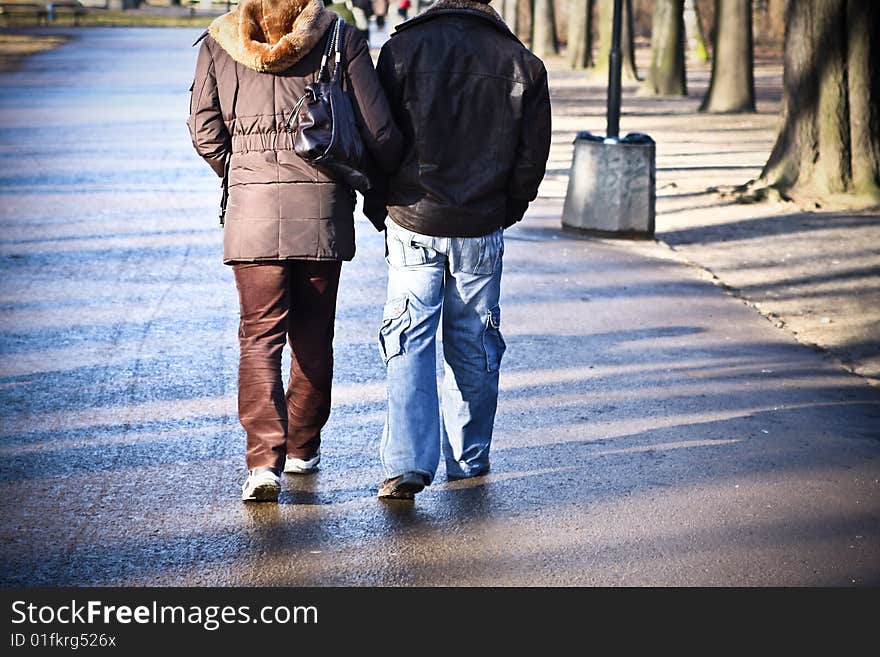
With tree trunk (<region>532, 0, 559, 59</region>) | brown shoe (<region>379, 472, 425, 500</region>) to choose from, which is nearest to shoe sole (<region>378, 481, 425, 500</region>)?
brown shoe (<region>379, 472, 425, 500</region>)

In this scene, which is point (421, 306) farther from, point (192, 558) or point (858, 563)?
point (858, 563)

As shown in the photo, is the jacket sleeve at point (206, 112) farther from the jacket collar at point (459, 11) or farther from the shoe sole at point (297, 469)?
the shoe sole at point (297, 469)

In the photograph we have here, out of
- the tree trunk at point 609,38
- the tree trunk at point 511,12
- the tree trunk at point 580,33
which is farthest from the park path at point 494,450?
the tree trunk at point 511,12

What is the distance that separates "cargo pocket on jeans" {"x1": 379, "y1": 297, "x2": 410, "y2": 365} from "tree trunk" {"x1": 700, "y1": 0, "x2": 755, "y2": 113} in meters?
22.3

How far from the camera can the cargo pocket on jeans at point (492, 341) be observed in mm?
5977

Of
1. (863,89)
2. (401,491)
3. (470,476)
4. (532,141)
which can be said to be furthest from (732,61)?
(401,491)

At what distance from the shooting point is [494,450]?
6.67m

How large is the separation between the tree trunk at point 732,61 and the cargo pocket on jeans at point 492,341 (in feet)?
72.1

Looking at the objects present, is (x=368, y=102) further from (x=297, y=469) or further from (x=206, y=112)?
(x=297, y=469)

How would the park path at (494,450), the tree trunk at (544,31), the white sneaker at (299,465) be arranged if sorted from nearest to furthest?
the park path at (494,450) → the white sneaker at (299,465) → the tree trunk at (544,31)

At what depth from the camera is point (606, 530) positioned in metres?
5.61

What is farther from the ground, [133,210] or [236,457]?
[236,457]
